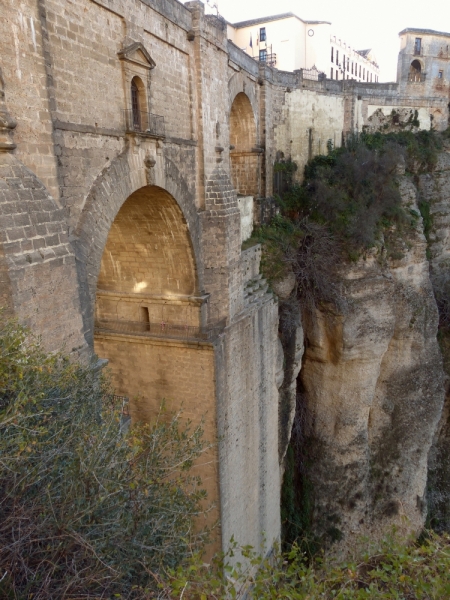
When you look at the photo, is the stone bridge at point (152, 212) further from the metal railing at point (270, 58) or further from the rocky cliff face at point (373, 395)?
the metal railing at point (270, 58)

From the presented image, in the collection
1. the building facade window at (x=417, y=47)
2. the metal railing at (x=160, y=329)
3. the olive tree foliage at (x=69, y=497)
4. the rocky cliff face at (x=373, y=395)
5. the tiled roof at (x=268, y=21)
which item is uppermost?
the tiled roof at (x=268, y=21)

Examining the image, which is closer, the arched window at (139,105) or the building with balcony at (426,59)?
the arched window at (139,105)

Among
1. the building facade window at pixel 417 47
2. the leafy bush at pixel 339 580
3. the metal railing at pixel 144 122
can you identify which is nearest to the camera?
the leafy bush at pixel 339 580

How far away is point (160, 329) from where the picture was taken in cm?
886

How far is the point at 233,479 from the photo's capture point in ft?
29.6

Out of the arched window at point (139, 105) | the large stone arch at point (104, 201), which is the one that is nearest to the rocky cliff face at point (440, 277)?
the large stone arch at point (104, 201)

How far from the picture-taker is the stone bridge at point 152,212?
171 inches

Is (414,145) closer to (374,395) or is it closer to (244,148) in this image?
(244,148)

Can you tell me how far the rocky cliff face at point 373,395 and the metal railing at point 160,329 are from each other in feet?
16.9

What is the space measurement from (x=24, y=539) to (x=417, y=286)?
44.1 feet

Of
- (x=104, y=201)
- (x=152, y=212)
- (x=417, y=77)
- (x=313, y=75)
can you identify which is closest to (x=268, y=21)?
(x=417, y=77)

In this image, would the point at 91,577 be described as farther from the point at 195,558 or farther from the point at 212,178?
the point at 212,178

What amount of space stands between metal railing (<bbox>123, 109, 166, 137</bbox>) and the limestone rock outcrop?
23.9ft

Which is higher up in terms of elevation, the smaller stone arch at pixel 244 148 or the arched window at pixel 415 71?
the arched window at pixel 415 71
